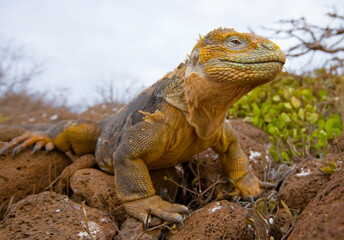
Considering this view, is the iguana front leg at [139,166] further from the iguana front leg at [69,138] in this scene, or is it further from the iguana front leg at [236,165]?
the iguana front leg at [69,138]

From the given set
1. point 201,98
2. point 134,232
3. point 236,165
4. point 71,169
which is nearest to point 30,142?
point 71,169

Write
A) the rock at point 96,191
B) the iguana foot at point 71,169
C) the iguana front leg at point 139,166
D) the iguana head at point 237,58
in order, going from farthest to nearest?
the iguana foot at point 71,169 < the rock at point 96,191 < the iguana front leg at point 139,166 < the iguana head at point 237,58

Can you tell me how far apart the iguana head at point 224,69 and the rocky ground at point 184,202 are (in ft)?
2.43

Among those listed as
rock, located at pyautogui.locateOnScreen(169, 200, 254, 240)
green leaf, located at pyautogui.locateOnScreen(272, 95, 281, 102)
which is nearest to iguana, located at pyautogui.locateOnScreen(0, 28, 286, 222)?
rock, located at pyautogui.locateOnScreen(169, 200, 254, 240)

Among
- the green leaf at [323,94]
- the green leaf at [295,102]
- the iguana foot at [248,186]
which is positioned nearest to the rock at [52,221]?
the iguana foot at [248,186]

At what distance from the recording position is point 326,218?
3.70ft

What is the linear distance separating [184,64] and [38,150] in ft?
6.91

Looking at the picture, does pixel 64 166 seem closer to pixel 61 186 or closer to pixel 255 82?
pixel 61 186

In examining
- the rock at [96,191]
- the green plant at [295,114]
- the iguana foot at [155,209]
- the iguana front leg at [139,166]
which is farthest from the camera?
the green plant at [295,114]

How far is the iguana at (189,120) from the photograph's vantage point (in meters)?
1.93

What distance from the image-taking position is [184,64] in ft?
Result: 8.26

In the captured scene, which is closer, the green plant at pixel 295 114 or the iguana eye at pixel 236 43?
the iguana eye at pixel 236 43

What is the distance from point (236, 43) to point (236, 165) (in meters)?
1.34

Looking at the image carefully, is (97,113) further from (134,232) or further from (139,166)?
(134,232)
